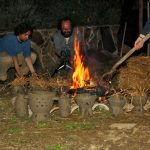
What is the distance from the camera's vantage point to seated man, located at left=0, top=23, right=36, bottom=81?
34.5 feet

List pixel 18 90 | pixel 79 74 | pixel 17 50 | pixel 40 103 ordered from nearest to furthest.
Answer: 1. pixel 40 103
2. pixel 18 90
3. pixel 79 74
4. pixel 17 50

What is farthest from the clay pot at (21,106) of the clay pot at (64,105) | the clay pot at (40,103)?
the clay pot at (64,105)

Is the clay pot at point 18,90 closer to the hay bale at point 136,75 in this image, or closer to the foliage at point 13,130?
the foliage at point 13,130

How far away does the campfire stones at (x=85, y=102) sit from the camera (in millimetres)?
9047

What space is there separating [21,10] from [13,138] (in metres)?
11.9

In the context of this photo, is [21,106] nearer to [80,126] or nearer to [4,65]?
[80,126]

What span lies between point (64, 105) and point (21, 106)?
929 mm

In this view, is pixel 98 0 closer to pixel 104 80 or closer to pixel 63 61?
pixel 63 61

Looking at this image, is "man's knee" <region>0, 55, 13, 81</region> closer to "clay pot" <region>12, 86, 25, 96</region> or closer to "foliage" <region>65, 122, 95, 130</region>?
"clay pot" <region>12, 86, 25, 96</region>

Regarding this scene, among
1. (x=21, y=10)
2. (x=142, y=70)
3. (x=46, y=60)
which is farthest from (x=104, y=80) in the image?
(x=21, y=10)

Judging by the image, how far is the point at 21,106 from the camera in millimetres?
9016

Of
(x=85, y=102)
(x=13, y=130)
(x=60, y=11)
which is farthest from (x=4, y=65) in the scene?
(x=60, y=11)

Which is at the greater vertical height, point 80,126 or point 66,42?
point 66,42

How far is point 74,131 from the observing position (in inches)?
319
